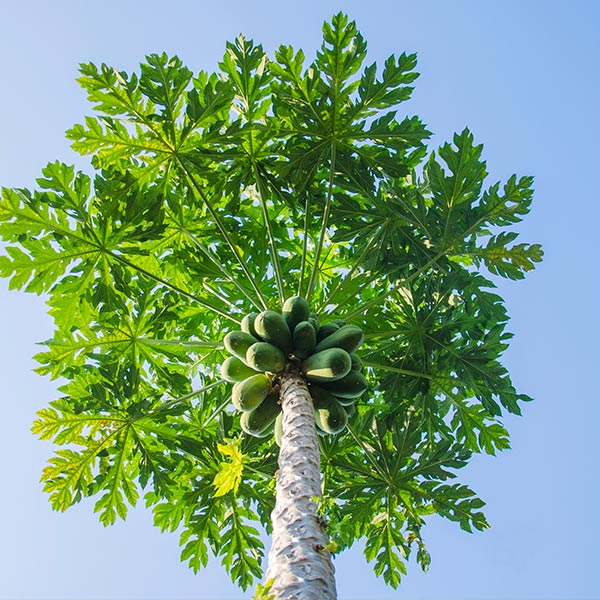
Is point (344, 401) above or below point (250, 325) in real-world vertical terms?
below

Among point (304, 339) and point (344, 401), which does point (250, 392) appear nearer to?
point (304, 339)

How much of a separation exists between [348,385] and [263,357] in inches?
22.6

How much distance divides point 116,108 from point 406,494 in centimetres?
365

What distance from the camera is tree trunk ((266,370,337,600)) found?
1873mm

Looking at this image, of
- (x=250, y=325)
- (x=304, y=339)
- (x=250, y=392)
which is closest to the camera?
(x=250, y=392)

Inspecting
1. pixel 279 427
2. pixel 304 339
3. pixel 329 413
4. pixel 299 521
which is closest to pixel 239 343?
pixel 304 339

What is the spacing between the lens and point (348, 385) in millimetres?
3570

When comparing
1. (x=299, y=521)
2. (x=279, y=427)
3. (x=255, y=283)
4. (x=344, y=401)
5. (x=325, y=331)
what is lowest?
(x=299, y=521)

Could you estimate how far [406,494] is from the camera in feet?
15.4

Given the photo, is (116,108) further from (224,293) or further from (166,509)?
(166,509)

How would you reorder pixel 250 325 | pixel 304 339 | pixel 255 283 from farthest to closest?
pixel 255 283 → pixel 250 325 → pixel 304 339

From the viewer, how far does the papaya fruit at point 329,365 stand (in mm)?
3281

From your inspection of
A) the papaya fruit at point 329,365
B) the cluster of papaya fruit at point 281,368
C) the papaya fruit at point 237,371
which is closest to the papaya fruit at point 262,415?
the cluster of papaya fruit at point 281,368

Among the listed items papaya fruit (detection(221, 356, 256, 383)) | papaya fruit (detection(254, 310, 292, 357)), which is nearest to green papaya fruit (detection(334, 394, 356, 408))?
papaya fruit (detection(254, 310, 292, 357))
